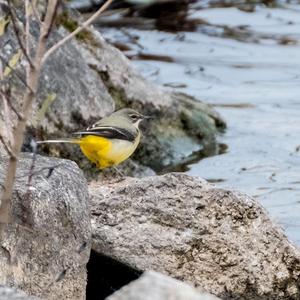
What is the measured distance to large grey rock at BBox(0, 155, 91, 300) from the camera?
5.71 m

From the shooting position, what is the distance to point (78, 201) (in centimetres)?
607

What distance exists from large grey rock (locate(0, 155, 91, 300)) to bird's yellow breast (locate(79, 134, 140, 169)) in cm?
214

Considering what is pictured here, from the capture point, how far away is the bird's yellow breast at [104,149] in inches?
→ 328

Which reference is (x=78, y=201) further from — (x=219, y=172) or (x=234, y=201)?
(x=219, y=172)

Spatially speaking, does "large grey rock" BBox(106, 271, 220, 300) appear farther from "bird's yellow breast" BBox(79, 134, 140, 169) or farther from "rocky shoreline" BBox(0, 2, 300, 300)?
"bird's yellow breast" BBox(79, 134, 140, 169)

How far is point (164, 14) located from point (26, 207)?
9446 mm

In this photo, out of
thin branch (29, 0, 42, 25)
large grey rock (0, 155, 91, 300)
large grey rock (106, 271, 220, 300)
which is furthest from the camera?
large grey rock (0, 155, 91, 300)

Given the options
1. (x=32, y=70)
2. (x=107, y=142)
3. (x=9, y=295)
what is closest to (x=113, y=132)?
(x=107, y=142)

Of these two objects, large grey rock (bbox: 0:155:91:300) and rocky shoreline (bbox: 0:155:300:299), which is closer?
large grey rock (bbox: 0:155:91:300)

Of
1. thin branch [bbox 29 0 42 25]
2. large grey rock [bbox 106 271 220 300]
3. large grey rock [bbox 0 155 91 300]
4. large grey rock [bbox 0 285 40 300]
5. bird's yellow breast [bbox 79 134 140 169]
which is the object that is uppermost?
thin branch [bbox 29 0 42 25]

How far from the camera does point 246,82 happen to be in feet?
40.5

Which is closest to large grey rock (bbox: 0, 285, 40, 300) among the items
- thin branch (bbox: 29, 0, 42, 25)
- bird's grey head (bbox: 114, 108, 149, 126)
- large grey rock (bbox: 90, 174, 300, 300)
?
thin branch (bbox: 29, 0, 42, 25)

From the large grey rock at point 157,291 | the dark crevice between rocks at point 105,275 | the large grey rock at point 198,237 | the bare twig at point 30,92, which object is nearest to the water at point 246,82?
the large grey rock at point 198,237

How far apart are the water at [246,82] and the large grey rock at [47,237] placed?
8.77 ft
